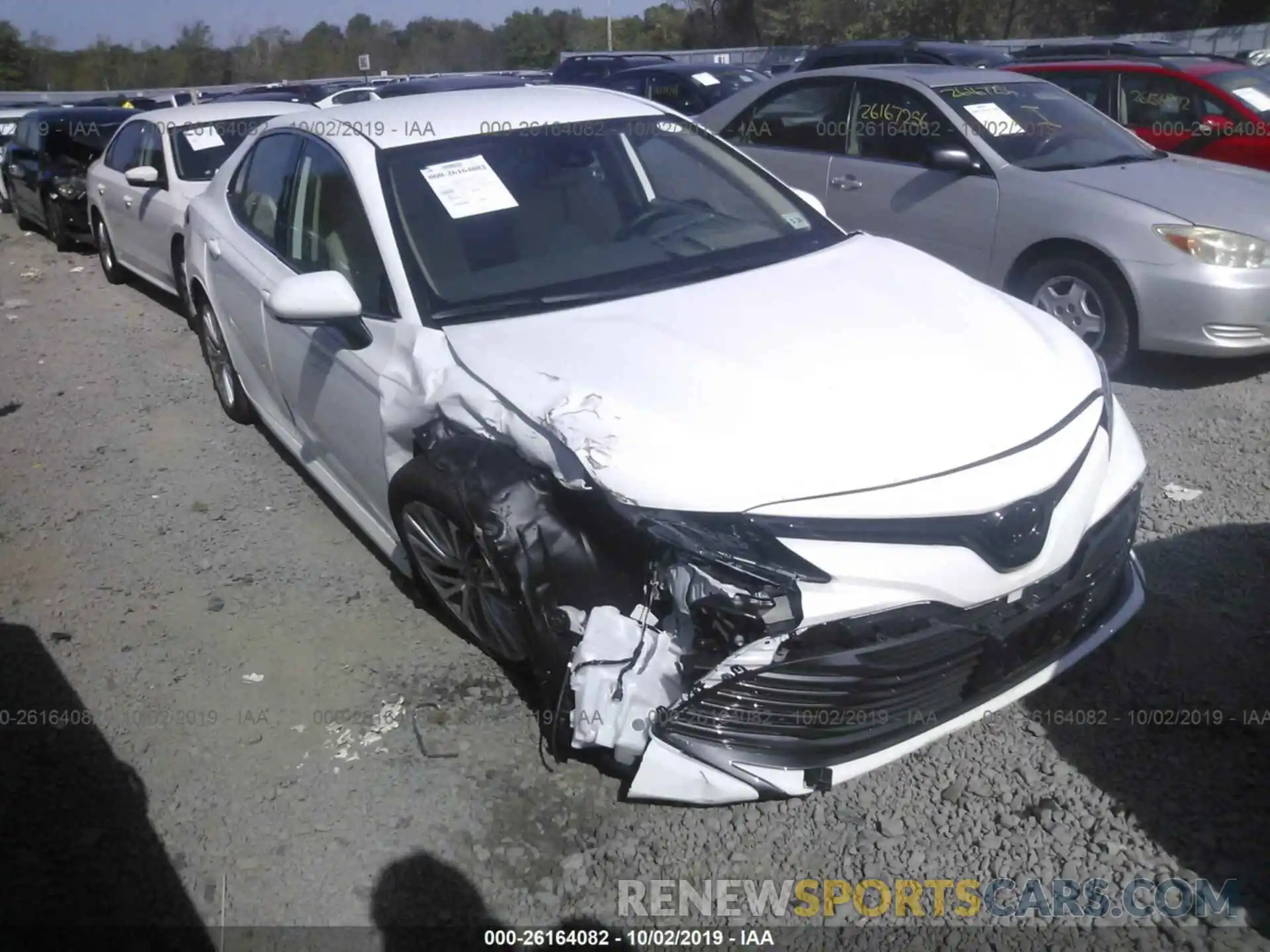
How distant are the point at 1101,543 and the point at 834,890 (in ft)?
3.77

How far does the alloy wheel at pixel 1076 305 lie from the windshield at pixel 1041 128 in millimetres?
720

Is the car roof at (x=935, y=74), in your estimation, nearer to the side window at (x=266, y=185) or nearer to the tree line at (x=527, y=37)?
the side window at (x=266, y=185)

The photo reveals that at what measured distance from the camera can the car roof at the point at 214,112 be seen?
26.0 feet

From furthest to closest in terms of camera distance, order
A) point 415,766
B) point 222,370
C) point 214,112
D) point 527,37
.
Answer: point 527,37
point 214,112
point 222,370
point 415,766

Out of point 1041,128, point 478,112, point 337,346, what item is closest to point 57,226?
point 478,112

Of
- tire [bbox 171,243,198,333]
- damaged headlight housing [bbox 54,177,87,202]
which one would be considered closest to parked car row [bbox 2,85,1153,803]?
tire [bbox 171,243,198,333]

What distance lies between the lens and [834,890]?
2.60m

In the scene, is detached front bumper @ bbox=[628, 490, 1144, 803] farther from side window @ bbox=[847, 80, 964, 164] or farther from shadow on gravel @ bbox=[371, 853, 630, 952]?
side window @ bbox=[847, 80, 964, 164]

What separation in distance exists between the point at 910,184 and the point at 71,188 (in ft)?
28.0

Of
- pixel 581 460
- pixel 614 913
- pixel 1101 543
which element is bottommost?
pixel 614 913

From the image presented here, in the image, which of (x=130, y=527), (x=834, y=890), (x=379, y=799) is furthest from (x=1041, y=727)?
(x=130, y=527)

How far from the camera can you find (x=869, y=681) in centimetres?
245

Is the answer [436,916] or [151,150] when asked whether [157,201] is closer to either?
[151,150]

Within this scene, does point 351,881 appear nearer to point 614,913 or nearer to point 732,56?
point 614,913
